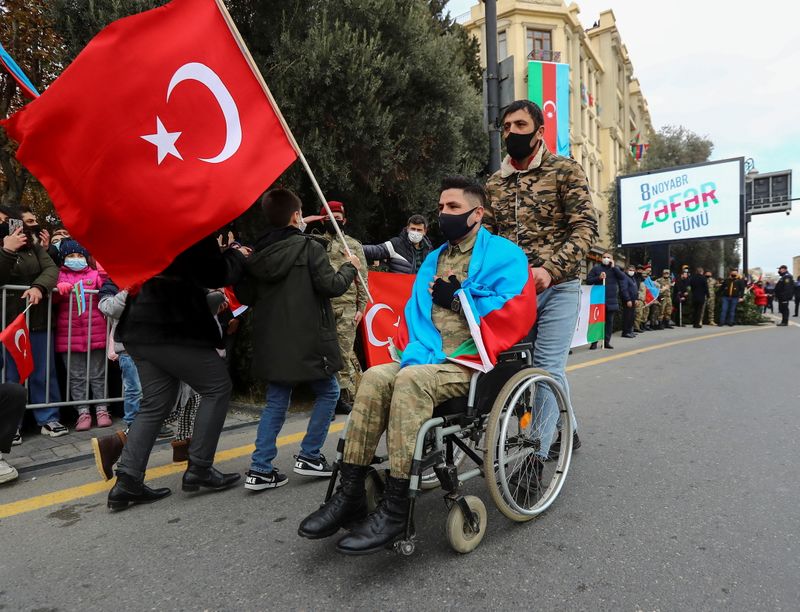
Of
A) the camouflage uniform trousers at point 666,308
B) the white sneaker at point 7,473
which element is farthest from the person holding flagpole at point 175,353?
the camouflage uniform trousers at point 666,308

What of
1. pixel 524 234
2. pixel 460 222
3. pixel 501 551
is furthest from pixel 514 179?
pixel 501 551

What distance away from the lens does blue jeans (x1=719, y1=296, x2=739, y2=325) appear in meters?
17.7

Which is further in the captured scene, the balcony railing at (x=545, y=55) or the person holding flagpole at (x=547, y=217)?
the balcony railing at (x=545, y=55)

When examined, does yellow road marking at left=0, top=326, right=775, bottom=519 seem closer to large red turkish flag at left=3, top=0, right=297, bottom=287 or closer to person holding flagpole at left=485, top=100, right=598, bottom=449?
large red turkish flag at left=3, top=0, right=297, bottom=287

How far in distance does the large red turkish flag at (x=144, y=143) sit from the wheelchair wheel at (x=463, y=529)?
1.70 metres

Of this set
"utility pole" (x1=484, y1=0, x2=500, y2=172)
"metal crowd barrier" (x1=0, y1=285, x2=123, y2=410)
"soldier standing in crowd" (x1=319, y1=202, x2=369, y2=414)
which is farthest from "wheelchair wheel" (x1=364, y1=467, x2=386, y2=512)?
"utility pole" (x1=484, y1=0, x2=500, y2=172)

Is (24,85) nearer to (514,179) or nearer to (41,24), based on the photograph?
(514,179)

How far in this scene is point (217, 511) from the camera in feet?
9.39

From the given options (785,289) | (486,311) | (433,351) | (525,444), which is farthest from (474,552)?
(785,289)

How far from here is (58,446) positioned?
414 centimetres

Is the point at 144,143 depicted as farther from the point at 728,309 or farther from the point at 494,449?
the point at 728,309

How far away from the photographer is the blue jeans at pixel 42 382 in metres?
4.45

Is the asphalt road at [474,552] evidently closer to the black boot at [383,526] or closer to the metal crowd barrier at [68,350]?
the black boot at [383,526]

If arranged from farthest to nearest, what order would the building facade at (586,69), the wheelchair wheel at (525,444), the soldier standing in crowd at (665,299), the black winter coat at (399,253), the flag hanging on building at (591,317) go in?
1. the building facade at (586,69)
2. the soldier standing in crowd at (665,299)
3. the flag hanging on building at (591,317)
4. the black winter coat at (399,253)
5. the wheelchair wheel at (525,444)
